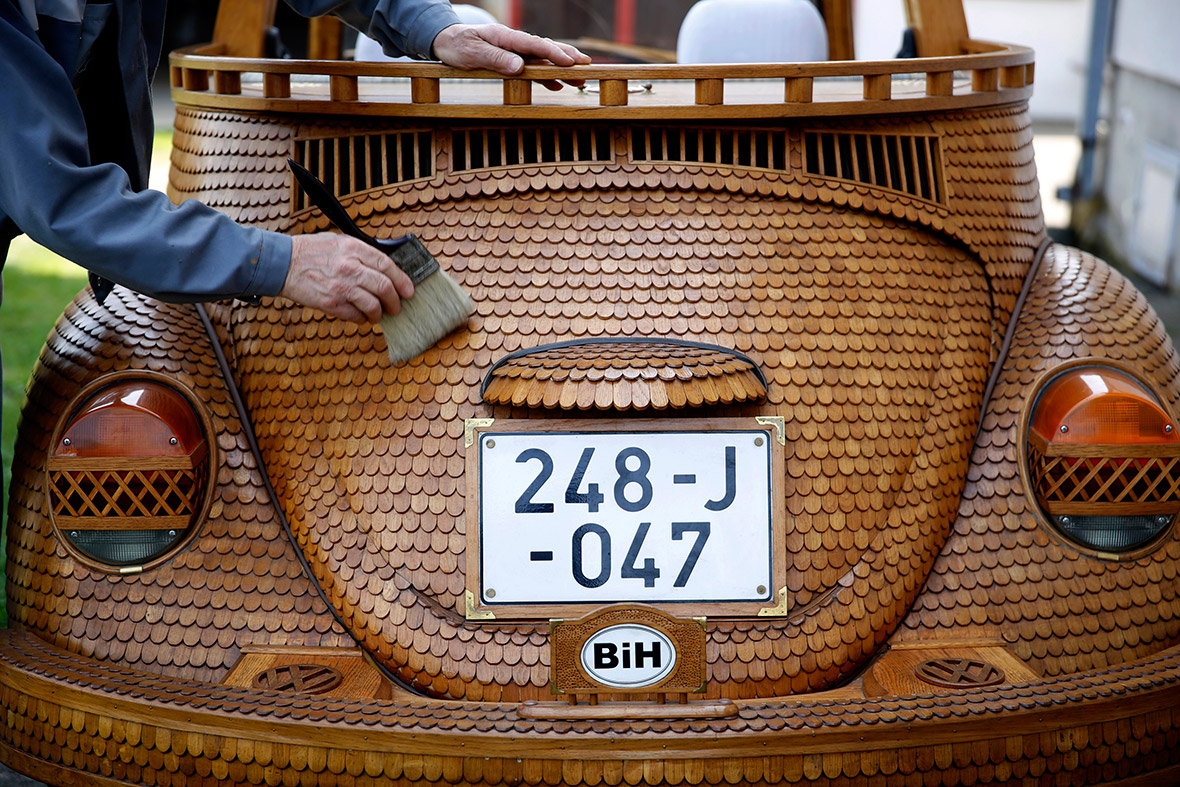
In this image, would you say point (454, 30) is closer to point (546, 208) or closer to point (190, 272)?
point (546, 208)

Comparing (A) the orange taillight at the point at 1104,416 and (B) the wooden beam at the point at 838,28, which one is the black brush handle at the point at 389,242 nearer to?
(A) the orange taillight at the point at 1104,416

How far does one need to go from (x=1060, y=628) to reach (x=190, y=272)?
187 centimetres

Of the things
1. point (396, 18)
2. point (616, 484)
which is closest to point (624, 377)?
point (616, 484)

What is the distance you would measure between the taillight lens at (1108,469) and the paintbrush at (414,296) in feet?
4.11

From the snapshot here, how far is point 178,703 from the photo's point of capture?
216cm

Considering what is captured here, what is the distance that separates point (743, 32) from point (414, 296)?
6.49 feet

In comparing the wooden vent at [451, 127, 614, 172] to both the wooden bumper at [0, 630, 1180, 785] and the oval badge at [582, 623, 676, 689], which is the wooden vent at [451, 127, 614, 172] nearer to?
the oval badge at [582, 623, 676, 689]

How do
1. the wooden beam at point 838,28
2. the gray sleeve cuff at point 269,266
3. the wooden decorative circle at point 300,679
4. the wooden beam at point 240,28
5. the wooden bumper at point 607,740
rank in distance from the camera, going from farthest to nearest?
the wooden beam at point 838,28
the wooden beam at point 240,28
the gray sleeve cuff at point 269,266
the wooden decorative circle at point 300,679
the wooden bumper at point 607,740

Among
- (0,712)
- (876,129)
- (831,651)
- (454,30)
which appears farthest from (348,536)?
(876,129)

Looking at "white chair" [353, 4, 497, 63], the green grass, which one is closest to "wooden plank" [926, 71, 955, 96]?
"white chair" [353, 4, 497, 63]

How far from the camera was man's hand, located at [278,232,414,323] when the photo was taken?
2420 mm

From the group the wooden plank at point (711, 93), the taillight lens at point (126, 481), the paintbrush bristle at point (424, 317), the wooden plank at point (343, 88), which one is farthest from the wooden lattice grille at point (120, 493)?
the wooden plank at point (711, 93)

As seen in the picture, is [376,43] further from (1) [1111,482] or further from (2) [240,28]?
(1) [1111,482]

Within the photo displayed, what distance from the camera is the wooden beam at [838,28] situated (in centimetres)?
466
